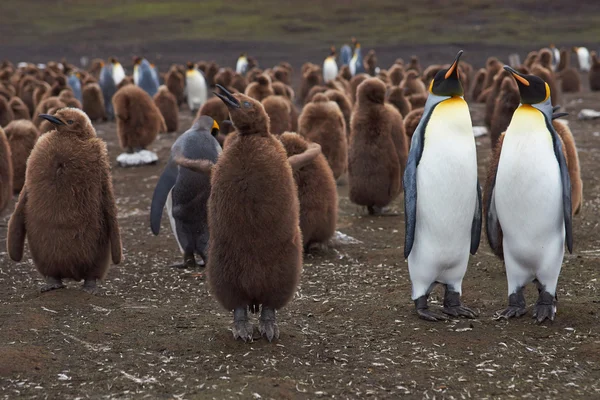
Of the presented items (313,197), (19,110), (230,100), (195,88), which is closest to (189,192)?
(313,197)

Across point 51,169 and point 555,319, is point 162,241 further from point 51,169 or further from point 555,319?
point 555,319

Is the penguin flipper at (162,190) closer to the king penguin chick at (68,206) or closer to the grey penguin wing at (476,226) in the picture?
the king penguin chick at (68,206)

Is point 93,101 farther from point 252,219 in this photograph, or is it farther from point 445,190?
point 252,219

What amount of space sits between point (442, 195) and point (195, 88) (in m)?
15.0

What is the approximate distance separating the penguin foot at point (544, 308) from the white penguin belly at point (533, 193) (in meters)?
0.14

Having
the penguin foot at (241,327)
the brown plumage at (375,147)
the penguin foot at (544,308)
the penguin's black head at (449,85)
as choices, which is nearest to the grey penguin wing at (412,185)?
the penguin's black head at (449,85)

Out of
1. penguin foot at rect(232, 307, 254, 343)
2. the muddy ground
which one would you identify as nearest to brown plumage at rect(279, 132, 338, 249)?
the muddy ground

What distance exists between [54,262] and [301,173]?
6.94 ft

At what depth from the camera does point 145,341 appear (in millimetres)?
4535

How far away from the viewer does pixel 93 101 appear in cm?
1717

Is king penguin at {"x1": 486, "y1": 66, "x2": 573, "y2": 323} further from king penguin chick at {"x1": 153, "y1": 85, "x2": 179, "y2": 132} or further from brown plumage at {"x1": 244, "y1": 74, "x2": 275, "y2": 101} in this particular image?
king penguin chick at {"x1": 153, "y1": 85, "x2": 179, "y2": 132}

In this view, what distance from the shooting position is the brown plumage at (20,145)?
9008 mm

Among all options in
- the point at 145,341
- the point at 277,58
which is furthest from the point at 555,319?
the point at 277,58

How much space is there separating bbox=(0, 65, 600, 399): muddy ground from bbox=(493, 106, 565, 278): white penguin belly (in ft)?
1.34
